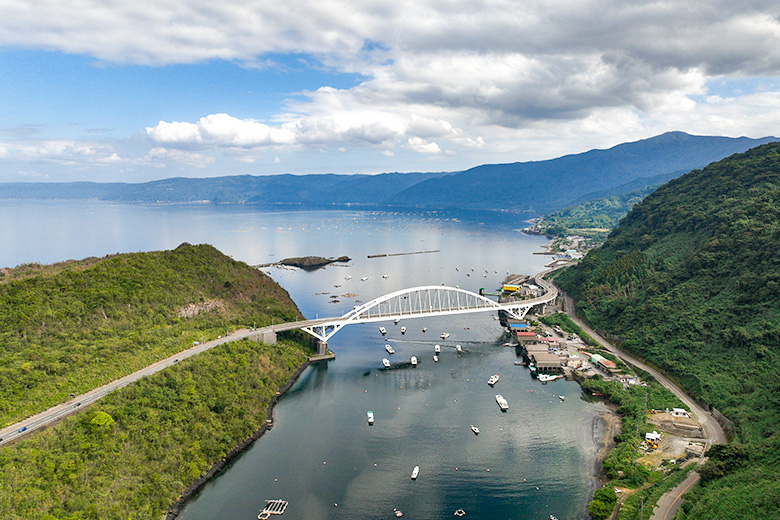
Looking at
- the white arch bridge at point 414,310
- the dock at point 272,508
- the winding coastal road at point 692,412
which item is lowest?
the dock at point 272,508

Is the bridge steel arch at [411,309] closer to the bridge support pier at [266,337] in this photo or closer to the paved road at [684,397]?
the bridge support pier at [266,337]

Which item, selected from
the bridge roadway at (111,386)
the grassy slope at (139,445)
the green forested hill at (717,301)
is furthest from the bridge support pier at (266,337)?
the green forested hill at (717,301)

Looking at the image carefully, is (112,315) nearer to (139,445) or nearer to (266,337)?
(266,337)

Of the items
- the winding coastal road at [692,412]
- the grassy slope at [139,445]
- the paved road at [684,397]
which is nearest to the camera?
the grassy slope at [139,445]

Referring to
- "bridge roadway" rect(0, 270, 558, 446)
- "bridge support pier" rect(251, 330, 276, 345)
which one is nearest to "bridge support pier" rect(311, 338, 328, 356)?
"bridge roadway" rect(0, 270, 558, 446)

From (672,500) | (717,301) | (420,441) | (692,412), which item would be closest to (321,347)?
(420,441)

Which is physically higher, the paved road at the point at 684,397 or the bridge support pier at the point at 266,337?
the bridge support pier at the point at 266,337
